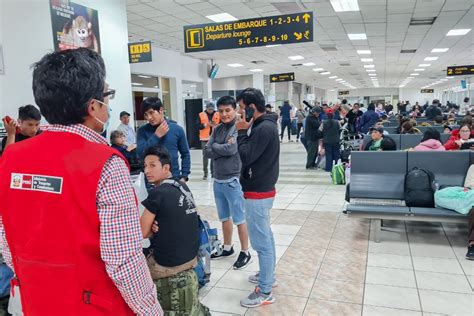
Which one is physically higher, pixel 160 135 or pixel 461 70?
pixel 461 70

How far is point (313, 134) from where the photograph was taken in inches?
360

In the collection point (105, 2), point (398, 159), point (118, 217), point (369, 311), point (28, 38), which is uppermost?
point (105, 2)

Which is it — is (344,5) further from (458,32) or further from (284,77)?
(284,77)

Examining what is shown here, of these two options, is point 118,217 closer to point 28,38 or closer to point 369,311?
point 369,311

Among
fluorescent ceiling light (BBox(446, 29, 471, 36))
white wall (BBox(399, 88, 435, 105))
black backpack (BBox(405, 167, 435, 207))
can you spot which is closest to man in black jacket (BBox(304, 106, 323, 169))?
black backpack (BBox(405, 167, 435, 207))

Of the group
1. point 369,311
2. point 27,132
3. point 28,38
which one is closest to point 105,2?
point 28,38

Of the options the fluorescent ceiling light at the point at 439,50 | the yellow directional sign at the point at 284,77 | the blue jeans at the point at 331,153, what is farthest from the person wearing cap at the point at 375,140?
the yellow directional sign at the point at 284,77

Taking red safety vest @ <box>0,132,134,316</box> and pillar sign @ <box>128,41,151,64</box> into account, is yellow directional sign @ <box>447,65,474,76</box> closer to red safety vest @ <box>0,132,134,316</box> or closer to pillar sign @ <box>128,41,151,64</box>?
pillar sign @ <box>128,41,151,64</box>

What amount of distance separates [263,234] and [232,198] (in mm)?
741

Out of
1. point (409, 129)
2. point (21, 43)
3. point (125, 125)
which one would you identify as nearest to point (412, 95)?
point (409, 129)

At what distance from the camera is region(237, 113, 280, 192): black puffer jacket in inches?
112

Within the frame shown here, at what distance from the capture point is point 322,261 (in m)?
3.84

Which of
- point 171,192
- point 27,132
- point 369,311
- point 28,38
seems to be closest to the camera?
point 171,192

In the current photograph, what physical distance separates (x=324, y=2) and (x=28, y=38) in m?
5.70
